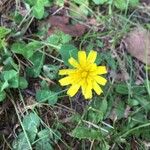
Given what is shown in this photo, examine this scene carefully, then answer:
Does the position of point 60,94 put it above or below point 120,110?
above

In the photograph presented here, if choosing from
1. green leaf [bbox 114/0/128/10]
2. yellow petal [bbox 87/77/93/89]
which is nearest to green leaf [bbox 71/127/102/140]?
yellow petal [bbox 87/77/93/89]

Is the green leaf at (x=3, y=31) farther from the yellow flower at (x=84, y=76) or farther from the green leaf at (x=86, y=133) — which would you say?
the green leaf at (x=86, y=133)

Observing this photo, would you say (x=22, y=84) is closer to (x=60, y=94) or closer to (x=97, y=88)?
(x=60, y=94)

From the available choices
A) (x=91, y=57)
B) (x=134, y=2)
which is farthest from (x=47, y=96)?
(x=134, y=2)

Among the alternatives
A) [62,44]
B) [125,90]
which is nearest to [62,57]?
[62,44]

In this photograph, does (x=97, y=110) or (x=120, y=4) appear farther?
(x=120, y=4)

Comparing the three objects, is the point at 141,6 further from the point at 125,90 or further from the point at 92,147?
the point at 92,147

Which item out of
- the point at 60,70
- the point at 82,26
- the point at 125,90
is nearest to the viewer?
the point at 60,70
